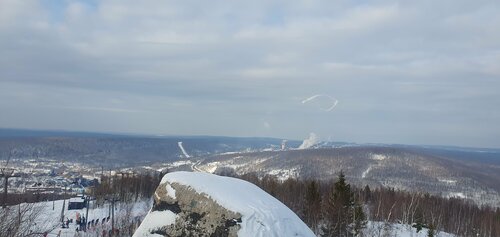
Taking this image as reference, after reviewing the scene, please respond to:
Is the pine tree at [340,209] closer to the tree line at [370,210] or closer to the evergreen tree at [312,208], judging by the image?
the tree line at [370,210]

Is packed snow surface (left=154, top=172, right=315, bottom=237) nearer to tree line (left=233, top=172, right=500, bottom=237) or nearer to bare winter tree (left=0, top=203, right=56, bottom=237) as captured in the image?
bare winter tree (left=0, top=203, right=56, bottom=237)

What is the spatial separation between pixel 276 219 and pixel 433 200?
78.6m

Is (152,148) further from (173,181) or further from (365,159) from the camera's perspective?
(173,181)

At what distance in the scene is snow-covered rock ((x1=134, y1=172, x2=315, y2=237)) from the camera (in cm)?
1117

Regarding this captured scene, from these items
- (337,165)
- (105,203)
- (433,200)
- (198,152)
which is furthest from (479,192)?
(105,203)

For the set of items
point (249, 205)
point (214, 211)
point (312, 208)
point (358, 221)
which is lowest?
point (312, 208)

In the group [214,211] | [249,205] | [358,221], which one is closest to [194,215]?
[214,211]

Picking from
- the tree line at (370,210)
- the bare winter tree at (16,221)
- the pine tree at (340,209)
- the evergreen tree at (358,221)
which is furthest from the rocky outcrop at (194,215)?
the pine tree at (340,209)

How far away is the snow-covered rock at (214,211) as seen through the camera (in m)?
11.2

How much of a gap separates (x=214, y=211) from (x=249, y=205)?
2.94 feet

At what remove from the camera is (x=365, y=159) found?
19475 cm

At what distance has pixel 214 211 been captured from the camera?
38.3ft

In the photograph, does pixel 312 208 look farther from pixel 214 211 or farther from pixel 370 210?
pixel 214 211

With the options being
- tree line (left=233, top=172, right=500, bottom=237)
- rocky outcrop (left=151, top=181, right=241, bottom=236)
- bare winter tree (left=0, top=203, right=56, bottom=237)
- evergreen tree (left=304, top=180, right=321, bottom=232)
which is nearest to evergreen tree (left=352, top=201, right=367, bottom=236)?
tree line (left=233, top=172, right=500, bottom=237)
